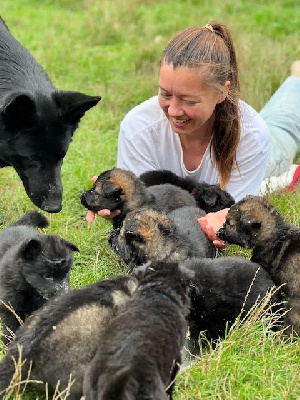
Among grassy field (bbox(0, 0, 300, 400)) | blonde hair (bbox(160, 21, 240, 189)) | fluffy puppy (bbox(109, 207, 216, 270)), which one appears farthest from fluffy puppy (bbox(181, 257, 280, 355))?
blonde hair (bbox(160, 21, 240, 189))

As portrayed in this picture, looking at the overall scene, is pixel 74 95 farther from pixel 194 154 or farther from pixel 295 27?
pixel 295 27

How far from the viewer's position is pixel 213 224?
533 centimetres

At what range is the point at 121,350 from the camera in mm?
3201

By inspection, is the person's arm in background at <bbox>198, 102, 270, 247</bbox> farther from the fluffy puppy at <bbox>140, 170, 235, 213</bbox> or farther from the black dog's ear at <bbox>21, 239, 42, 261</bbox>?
the black dog's ear at <bbox>21, 239, 42, 261</bbox>

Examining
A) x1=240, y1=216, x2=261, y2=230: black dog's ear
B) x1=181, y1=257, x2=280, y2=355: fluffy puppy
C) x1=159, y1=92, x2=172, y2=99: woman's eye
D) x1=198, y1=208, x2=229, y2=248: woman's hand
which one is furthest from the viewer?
x1=159, y1=92, x2=172, y2=99: woman's eye

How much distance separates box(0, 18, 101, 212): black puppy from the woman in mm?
592

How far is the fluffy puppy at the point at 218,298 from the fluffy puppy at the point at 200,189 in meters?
1.50

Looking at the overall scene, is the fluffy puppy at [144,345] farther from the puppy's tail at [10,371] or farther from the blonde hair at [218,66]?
the blonde hair at [218,66]

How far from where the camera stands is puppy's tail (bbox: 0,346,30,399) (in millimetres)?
3498

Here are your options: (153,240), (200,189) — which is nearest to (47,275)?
(153,240)

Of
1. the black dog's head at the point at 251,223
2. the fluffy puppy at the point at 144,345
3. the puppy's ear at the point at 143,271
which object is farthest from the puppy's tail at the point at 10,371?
the black dog's head at the point at 251,223

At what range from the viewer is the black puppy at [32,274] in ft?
14.3

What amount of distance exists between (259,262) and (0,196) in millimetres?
2693

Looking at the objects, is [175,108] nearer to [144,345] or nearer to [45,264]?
[45,264]
